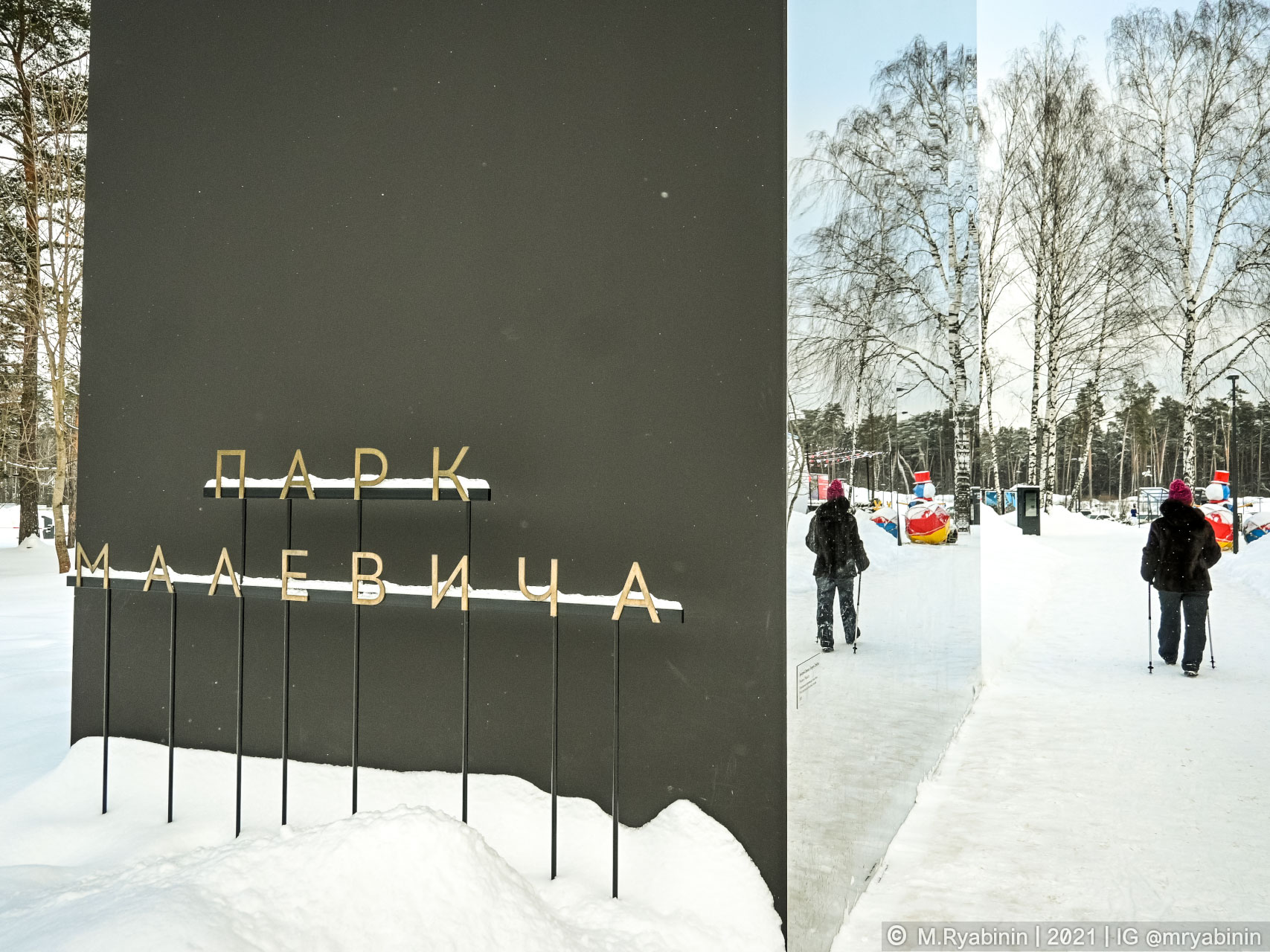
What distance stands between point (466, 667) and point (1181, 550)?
5928 millimetres

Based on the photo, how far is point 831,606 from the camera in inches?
85.3

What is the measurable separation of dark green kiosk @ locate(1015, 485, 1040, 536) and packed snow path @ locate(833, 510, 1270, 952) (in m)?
4.25

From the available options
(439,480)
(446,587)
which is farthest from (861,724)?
(439,480)

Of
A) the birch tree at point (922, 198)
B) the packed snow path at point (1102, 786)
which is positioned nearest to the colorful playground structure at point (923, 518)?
the birch tree at point (922, 198)

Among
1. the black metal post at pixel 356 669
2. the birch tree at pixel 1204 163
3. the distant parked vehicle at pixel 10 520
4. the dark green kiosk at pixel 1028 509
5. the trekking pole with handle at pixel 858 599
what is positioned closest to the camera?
the black metal post at pixel 356 669

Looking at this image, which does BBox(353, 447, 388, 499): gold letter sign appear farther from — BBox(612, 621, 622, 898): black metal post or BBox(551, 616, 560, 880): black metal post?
BBox(612, 621, 622, 898): black metal post

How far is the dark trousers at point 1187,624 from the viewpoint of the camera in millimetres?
5922

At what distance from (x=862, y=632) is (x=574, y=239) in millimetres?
1407

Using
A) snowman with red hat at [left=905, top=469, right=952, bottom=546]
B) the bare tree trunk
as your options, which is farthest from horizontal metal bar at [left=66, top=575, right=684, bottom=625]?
the bare tree trunk

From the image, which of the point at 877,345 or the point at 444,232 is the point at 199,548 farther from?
the point at 877,345

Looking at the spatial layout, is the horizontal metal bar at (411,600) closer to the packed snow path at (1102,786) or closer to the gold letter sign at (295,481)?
the gold letter sign at (295,481)

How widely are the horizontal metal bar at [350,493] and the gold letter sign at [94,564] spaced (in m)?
0.38

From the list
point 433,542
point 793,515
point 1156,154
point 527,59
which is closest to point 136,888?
point 433,542

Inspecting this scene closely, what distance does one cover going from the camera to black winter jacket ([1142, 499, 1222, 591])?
5918mm
